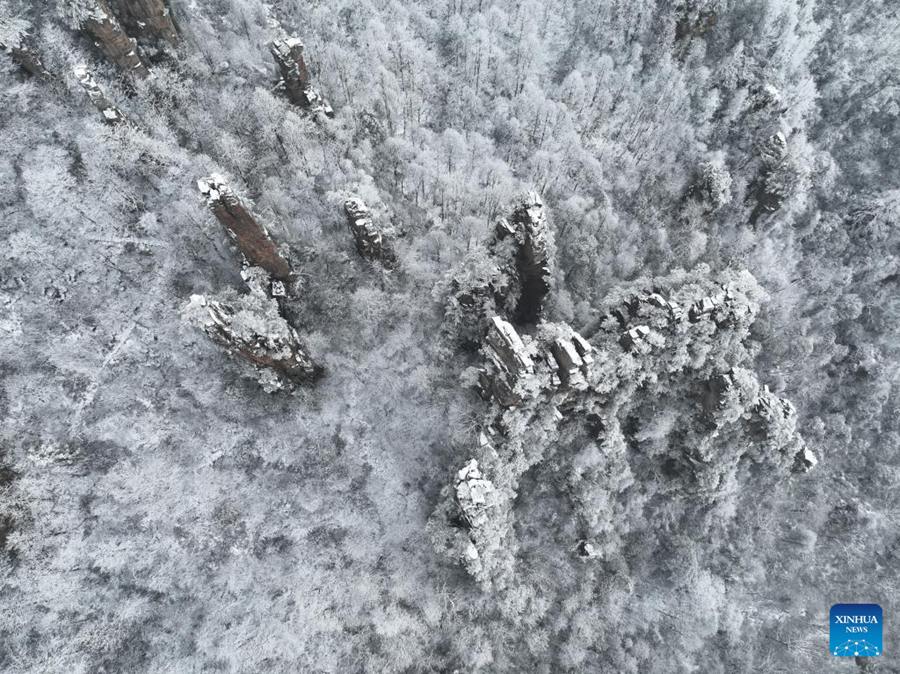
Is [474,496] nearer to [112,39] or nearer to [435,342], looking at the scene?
[435,342]

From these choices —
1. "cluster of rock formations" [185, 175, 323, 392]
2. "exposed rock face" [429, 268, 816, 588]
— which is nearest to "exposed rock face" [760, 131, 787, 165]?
"exposed rock face" [429, 268, 816, 588]

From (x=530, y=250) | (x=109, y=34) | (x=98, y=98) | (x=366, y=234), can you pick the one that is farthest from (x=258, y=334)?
(x=109, y=34)

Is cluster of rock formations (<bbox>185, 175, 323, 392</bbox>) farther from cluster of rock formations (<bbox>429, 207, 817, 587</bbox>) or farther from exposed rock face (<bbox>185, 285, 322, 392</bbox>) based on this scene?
cluster of rock formations (<bbox>429, 207, 817, 587</bbox>)

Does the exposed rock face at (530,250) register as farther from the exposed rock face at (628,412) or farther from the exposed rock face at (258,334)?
the exposed rock face at (258,334)

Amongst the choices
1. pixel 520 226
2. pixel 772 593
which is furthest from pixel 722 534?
pixel 520 226

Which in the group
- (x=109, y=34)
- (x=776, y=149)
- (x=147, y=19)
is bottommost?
(x=109, y=34)

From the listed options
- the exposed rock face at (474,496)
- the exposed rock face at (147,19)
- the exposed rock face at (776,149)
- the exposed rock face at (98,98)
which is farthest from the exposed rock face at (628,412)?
the exposed rock face at (147,19)
